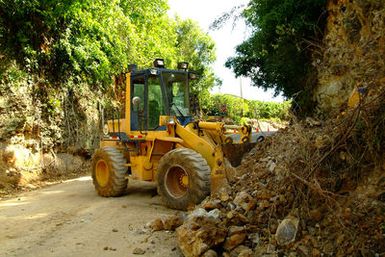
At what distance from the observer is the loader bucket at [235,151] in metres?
7.10

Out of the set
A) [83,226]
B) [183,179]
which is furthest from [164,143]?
[83,226]

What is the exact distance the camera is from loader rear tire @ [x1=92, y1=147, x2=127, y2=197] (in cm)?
850

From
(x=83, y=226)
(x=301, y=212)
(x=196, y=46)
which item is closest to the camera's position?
(x=301, y=212)

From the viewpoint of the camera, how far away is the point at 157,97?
841 cm

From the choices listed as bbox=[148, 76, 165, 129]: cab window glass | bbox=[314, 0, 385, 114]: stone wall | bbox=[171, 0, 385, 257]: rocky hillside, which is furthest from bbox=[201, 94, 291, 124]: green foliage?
bbox=[171, 0, 385, 257]: rocky hillside

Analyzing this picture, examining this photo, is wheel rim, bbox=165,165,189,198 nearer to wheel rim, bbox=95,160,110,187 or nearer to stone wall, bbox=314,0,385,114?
wheel rim, bbox=95,160,110,187

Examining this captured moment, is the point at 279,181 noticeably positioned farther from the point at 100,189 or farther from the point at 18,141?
the point at 18,141

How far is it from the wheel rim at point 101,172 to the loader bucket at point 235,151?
3037 mm

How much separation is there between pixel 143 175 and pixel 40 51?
276 inches

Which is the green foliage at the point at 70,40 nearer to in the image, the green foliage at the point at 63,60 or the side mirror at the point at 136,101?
the green foliage at the point at 63,60

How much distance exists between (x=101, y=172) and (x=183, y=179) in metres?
2.64

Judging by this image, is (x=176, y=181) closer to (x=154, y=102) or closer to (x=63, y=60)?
(x=154, y=102)

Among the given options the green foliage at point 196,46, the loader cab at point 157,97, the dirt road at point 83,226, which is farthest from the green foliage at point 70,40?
the green foliage at point 196,46

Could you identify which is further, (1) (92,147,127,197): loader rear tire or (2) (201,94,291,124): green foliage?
(2) (201,94,291,124): green foliage
